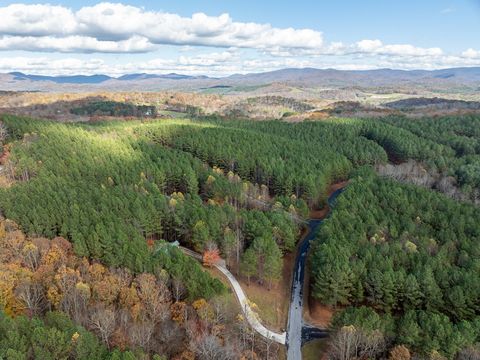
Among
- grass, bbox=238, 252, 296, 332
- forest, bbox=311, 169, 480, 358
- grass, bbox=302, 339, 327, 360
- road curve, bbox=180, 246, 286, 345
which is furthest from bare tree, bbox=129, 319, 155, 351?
forest, bbox=311, 169, 480, 358

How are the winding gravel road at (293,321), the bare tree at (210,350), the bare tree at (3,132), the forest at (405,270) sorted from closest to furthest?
the bare tree at (210,350), the forest at (405,270), the winding gravel road at (293,321), the bare tree at (3,132)

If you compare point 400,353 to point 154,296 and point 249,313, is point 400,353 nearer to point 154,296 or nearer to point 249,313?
point 249,313

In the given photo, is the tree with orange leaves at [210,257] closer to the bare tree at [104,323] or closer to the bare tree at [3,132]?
the bare tree at [104,323]

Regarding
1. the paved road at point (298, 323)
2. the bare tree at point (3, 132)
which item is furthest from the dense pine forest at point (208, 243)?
the paved road at point (298, 323)

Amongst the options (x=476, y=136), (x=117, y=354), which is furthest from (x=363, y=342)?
(x=476, y=136)

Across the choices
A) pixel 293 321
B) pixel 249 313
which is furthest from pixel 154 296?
pixel 293 321

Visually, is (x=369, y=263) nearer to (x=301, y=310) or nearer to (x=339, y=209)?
(x=301, y=310)
